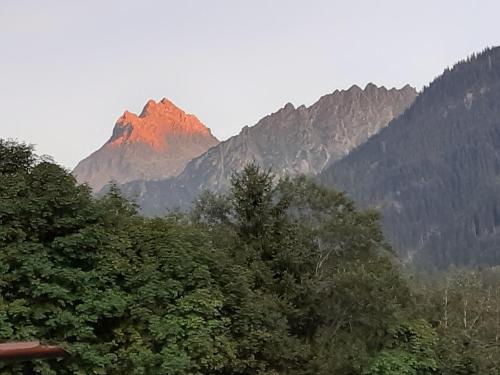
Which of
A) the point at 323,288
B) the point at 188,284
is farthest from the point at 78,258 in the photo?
the point at 323,288

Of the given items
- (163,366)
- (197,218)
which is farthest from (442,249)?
(163,366)

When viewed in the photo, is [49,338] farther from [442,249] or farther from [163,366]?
[442,249]

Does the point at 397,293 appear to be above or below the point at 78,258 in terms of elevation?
below

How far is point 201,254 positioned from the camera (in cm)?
1617

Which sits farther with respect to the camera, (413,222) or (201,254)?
(413,222)

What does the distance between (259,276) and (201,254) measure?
3235 millimetres

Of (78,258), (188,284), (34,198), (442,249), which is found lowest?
(442,249)

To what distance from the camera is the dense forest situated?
538 inches

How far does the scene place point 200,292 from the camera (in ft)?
48.9

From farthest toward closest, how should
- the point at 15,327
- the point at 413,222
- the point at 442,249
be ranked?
the point at 413,222 → the point at 442,249 → the point at 15,327

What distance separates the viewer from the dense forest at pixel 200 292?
44.8 feet

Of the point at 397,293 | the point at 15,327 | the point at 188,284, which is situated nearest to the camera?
the point at 15,327

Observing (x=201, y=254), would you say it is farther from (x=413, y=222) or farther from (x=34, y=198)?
(x=413, y=222)

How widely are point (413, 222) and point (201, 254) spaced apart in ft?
596
